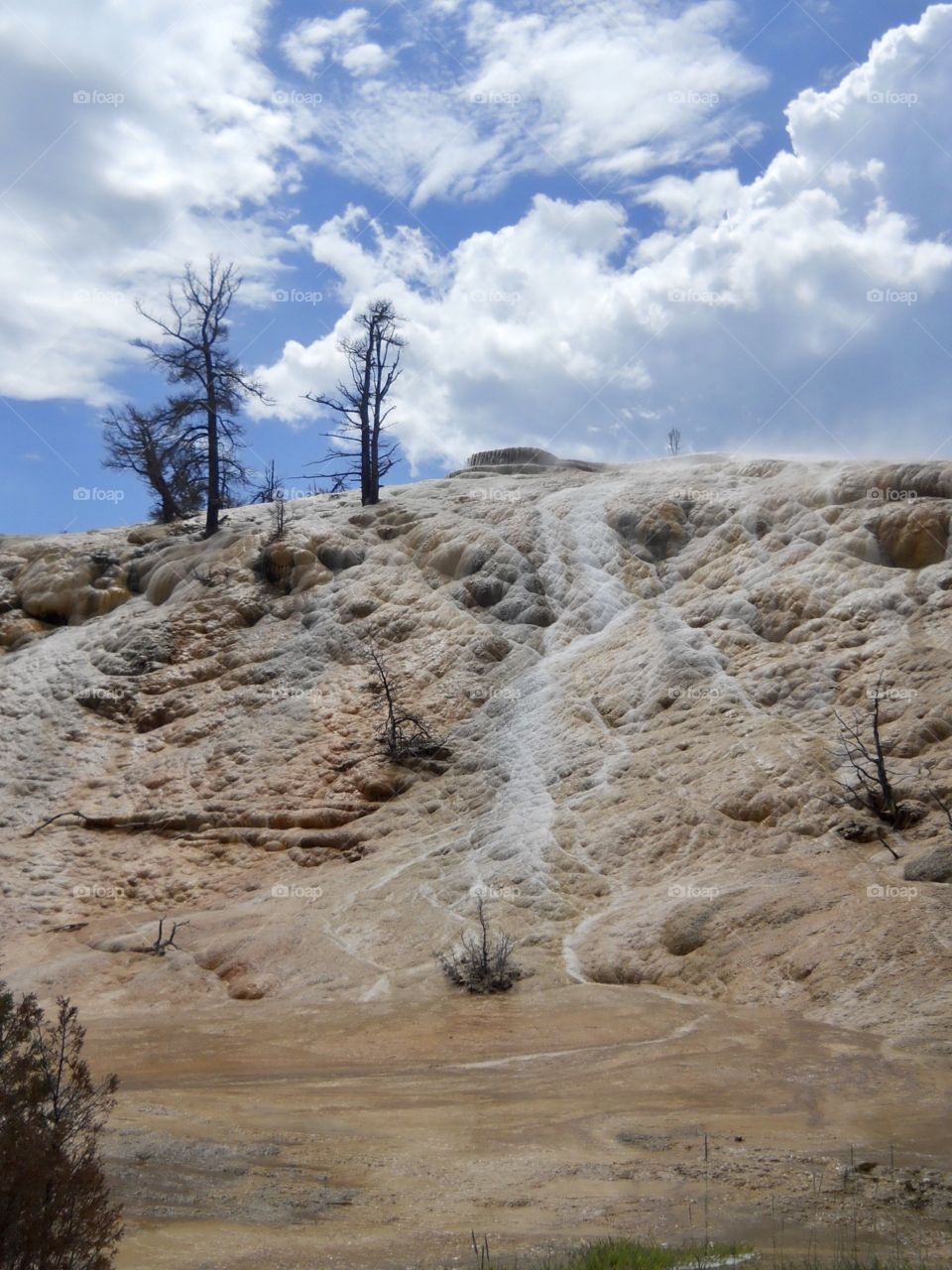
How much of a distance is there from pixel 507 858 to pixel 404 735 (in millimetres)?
3764

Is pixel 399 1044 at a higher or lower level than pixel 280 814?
lower

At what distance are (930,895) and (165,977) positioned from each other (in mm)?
7720

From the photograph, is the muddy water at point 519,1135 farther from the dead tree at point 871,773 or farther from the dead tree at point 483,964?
the dead tree at point 871,773

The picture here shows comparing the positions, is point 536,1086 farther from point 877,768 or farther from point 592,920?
point 877,768

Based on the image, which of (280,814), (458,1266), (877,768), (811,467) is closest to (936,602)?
(877,768)

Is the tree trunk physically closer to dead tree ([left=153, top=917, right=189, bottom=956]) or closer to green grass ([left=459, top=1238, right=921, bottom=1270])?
dead tree ([left=153, top=917, right=189, bottom=956])

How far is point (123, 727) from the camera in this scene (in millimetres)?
18531

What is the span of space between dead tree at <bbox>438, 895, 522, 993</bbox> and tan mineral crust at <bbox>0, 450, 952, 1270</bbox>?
0.22 meters

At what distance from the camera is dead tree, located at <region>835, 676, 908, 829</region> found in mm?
11820

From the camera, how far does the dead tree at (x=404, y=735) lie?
16297mm

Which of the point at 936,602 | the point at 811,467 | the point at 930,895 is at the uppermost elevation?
the point at 811,467

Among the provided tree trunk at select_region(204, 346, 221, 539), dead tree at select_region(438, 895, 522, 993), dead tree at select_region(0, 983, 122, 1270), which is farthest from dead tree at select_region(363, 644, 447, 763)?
dead tree at select_region(0, 983, 122, 1270)

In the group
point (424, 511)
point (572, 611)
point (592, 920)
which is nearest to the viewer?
point (592, 920)

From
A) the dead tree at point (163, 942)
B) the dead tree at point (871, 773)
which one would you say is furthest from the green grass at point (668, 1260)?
the dead tree at point (163, 942)
